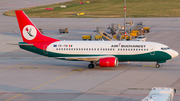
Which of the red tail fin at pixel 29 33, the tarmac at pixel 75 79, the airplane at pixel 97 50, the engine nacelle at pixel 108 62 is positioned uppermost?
the red tail fin at pixel 29 33

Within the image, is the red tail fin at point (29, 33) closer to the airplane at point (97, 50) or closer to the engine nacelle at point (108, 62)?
the airplane at point (97, 50)

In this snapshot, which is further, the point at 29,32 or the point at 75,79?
the point at 29,32

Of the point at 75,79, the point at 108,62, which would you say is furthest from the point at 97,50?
the point at 75,79

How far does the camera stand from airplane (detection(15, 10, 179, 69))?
47594mm

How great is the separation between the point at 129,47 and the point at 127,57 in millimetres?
1553

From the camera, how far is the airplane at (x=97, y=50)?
156 feet

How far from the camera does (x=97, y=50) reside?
4900 centimetres

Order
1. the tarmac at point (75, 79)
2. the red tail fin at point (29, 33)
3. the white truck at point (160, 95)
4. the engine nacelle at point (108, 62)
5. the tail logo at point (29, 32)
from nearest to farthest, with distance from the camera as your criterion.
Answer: the white truck at point (160, 95)
the tarmac at point (75, 79)
the engine nacelle at point (108, 62)
the red tail fin at point (29, 33)
the tail logo at point (29, 32)

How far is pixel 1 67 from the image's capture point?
170 ft

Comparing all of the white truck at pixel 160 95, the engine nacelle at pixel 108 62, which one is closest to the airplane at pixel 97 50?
the engine nacelle at pixel 108 62

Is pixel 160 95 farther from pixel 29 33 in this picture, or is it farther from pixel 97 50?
pixel 29 33

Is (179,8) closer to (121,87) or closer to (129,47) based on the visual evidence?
(129,47)

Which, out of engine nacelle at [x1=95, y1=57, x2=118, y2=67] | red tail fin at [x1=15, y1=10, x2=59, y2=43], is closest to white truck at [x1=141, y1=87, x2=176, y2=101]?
engine nacelle at [x1=95, y1=57, x2=118, y2=67]

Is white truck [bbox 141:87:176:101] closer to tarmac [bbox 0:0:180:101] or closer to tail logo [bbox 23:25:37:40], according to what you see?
tarmac [bbox 0:0:180:101]
